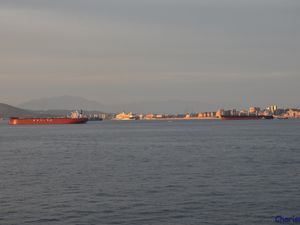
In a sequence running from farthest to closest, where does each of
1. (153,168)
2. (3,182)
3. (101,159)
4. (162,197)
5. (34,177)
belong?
(101,159)
(153,168)
(34,177)
(3,182)
(162,197)

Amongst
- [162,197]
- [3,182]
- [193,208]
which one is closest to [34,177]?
[3,182]

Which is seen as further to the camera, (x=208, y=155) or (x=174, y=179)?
(x=208, y=155)

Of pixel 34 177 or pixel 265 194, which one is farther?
pixel 34 177

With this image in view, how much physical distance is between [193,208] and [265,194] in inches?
189

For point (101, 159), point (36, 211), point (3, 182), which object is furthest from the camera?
point (101, 159)

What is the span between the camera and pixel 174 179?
3189 centimetres

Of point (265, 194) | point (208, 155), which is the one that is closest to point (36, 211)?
point (265, 194)

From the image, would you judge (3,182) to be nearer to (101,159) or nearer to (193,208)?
(193,208)

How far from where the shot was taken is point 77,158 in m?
48.4

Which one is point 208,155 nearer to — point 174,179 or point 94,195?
point 174,179

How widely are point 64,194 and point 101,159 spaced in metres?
20.2

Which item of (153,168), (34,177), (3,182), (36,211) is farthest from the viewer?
(153,168)

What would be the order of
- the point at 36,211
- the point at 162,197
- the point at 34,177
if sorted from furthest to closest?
the point at 34,177 → the point at 162,197 → the point at 36,211

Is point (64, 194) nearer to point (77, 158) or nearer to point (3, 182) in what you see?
point (3, 182)
